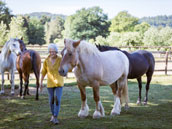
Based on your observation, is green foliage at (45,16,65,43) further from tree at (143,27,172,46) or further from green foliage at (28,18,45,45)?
tree at (143,27,172,46)

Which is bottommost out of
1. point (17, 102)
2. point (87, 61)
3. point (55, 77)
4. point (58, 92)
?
point (17, 102)

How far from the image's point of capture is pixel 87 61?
Result: 4758mm

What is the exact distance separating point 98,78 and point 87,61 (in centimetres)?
44

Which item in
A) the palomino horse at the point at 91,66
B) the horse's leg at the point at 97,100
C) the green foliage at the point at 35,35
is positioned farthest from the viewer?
the green foliage at the point at 35,35

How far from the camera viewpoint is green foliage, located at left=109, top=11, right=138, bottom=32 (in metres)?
68.4

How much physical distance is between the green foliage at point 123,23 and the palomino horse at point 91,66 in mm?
64037

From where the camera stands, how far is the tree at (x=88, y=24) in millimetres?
67938

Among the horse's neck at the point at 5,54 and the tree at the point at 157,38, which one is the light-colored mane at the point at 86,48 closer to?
the horse's neck at the point at 5,54

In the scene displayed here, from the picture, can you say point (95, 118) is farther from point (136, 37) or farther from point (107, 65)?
point (136, 37)

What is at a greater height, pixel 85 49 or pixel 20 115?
pixel 85 49

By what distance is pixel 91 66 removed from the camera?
477 cm

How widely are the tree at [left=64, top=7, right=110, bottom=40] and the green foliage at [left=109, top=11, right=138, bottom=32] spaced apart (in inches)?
115

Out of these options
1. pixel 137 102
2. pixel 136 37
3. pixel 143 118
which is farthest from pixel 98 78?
pixel 136 37

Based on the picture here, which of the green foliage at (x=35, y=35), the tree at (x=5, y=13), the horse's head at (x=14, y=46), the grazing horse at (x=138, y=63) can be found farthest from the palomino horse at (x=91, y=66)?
the green foliage at (x=35, y=35)
